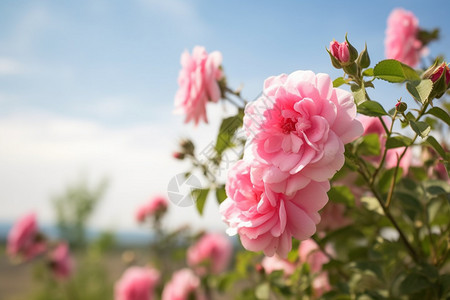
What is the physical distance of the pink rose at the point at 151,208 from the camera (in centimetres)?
115

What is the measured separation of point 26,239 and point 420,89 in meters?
1.43

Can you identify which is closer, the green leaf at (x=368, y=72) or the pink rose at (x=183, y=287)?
the green leaf at (x=368, y=72)

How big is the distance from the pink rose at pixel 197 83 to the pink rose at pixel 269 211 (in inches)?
6.7

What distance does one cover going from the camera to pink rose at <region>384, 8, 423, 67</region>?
69cm

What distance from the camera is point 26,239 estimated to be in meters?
1.38

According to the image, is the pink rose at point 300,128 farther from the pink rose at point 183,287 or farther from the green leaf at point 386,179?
the pink rose at point 183,287

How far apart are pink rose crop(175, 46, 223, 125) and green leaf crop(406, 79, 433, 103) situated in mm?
203

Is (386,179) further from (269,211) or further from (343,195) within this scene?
(269,211)

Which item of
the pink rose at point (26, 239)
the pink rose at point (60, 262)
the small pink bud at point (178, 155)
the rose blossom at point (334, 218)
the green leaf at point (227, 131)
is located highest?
the pink rose at point (26, 239)

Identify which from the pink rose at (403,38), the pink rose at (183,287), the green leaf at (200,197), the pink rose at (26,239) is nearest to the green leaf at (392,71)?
the green leaf at (200,197)

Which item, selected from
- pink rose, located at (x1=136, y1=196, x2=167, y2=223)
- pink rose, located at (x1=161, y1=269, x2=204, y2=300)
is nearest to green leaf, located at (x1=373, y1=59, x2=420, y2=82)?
pink rose, located at (x1=161, y1=269, x2=204, y2=300)

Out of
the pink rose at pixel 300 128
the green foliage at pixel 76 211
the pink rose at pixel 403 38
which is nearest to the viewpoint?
the pink rose at pixel 300 128

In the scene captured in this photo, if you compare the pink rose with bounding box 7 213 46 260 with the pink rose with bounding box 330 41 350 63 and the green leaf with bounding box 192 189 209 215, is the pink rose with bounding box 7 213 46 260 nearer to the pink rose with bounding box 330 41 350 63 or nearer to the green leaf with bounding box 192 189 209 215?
the green leaf with bounding box 192 189 209 215

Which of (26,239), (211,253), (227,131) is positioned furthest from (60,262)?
(227,131)
